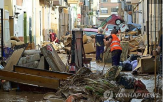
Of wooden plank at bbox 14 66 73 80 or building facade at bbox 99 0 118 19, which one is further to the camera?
building facade at bbox 99 0 118 19

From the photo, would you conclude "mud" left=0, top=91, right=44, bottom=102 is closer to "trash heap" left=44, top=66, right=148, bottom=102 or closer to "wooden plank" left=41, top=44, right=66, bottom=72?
"trash heap" left=44, top=66, right=148, bottom=102

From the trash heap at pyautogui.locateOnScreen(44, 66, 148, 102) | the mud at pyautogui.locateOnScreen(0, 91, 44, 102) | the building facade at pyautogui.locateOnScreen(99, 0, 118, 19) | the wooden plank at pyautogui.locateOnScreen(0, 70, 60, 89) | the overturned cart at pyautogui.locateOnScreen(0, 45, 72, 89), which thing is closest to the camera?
the trash heap at pyautogui.locateOnScreen(44, 66, 148, 102)

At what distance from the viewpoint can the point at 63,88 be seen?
8.61 m

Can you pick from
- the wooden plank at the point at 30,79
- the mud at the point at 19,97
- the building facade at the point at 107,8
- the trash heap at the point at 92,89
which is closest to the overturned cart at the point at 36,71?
the wooden plank at the point at 30,79

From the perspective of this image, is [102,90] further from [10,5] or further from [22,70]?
[10,5]

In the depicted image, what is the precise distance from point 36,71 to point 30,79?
0.54m

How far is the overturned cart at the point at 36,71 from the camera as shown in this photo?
31.1 feet

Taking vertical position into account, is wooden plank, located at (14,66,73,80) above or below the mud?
above

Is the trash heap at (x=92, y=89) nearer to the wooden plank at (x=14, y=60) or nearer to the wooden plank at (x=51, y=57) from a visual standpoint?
the wooden plank at (x=51, y=57)

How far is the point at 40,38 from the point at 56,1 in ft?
35.5

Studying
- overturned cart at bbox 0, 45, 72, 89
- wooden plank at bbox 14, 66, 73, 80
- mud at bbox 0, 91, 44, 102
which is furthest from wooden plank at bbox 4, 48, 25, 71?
mud at bbox 0, 91, 44, 102

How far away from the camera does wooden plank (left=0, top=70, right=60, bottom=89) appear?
30.6 ft

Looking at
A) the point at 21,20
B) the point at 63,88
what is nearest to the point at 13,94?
the point at 63,88

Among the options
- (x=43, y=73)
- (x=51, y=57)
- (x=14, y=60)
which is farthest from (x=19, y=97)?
(x=51, y=57)
